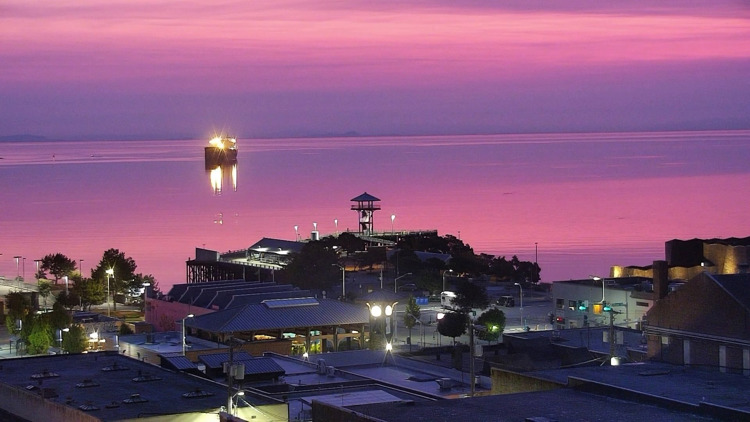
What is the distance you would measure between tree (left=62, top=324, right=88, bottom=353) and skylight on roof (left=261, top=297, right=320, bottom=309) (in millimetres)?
6314

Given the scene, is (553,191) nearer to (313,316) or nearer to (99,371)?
(313,316)

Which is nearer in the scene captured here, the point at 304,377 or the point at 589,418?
the point at 589,418

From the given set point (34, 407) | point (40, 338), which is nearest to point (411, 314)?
point (40, 338)

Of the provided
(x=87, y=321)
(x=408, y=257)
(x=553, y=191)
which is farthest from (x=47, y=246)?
(x=553, y=191)

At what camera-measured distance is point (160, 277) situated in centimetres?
6369

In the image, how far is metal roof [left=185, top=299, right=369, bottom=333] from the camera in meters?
42.3

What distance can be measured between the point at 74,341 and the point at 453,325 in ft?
38.9

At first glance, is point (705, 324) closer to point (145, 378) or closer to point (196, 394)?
point (196, 394)

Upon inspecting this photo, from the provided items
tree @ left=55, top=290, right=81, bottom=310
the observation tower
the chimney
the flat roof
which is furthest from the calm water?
the flat roof

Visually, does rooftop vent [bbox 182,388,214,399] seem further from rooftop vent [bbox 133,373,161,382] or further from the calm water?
the calm water

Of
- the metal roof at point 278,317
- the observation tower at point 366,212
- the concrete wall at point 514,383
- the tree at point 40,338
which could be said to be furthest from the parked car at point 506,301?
the observation tower at point 366,212

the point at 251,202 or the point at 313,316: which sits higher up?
→ the point at 251,202

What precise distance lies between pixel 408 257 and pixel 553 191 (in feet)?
205

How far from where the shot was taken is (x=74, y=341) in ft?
131
